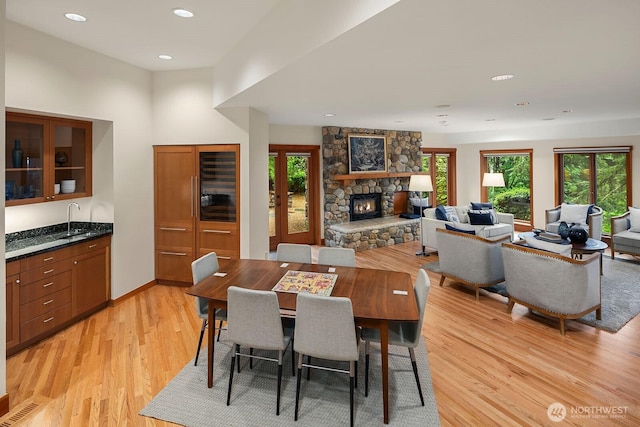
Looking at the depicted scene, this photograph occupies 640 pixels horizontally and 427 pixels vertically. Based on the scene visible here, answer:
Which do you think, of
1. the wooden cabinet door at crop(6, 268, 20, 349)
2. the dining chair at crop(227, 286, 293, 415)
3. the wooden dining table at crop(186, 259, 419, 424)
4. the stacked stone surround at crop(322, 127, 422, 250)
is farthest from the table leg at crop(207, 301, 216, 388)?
the stacked stone surround at crop(322, 127, 422, 250)

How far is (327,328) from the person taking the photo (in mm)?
2275

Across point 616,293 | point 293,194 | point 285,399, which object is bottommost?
point 285,399

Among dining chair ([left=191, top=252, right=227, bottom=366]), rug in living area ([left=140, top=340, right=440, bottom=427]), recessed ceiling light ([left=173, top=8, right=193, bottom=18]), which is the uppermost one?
recessed ceiling light ([left=173, top=8, right=193, bottom=18])

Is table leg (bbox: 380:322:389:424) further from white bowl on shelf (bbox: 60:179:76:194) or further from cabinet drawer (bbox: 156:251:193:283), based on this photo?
white bowl on shelf (bbox: 60:179:76:194)

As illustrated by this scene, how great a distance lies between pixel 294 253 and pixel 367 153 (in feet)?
15.2

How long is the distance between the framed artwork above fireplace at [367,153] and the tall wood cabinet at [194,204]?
11.0ft

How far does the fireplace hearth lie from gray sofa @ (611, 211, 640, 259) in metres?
4.18

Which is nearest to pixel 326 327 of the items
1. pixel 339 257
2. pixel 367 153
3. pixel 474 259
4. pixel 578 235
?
pixel 339 257

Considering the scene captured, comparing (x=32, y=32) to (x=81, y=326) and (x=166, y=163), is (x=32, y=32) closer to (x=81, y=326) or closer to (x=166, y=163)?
(x=166, y=163)

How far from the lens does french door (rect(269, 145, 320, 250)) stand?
7.25 meters

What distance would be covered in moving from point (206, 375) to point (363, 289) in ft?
4.58

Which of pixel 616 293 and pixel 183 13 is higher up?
pixel 183 13

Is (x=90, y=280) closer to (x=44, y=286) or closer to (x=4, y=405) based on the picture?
(x=44, y=286)

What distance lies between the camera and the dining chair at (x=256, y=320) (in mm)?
2363
